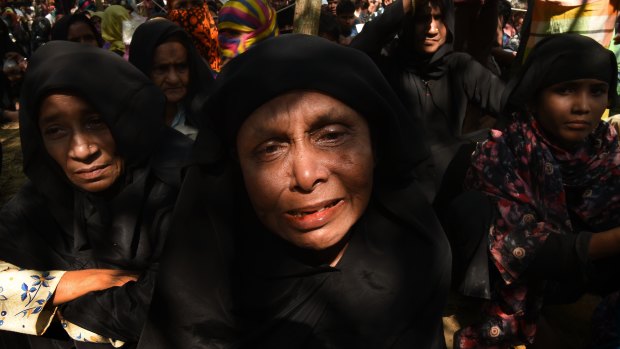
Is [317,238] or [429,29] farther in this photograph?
[429,29]

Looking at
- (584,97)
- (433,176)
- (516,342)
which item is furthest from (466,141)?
(516,342)

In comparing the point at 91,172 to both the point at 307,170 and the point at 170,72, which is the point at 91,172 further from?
the point at 170,72

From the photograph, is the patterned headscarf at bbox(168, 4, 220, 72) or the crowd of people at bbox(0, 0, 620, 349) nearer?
the crowd of people at bbox(0, 0, 620, 349)

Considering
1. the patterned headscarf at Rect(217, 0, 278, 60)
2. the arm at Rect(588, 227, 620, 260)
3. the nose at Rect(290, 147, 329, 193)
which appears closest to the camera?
the nose at Rect(290, 147, 329, 193)

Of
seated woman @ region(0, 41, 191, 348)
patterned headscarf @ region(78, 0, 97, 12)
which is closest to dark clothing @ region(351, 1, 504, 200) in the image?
seated woman @ region(0, 41, 191, 348)

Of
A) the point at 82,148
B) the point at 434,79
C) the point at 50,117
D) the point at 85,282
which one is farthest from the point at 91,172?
the point at 434,79

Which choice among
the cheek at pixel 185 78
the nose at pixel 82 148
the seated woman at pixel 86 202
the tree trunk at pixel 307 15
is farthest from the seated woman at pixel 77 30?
the nose at pixel 82 148

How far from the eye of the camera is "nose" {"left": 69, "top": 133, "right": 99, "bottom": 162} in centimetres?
189

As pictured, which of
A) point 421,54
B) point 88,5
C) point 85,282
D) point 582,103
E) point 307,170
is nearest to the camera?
point 307,170

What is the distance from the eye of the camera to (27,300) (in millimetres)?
1848

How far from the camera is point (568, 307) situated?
3.10 m

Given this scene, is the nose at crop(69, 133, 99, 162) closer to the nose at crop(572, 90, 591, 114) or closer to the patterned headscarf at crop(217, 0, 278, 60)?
the nose at crop(572, 90, 591, 114)

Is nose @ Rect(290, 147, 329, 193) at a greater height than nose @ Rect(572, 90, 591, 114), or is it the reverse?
nose @ Rect(290, 147, 329, 193)

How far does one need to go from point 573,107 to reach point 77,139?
229 cm
